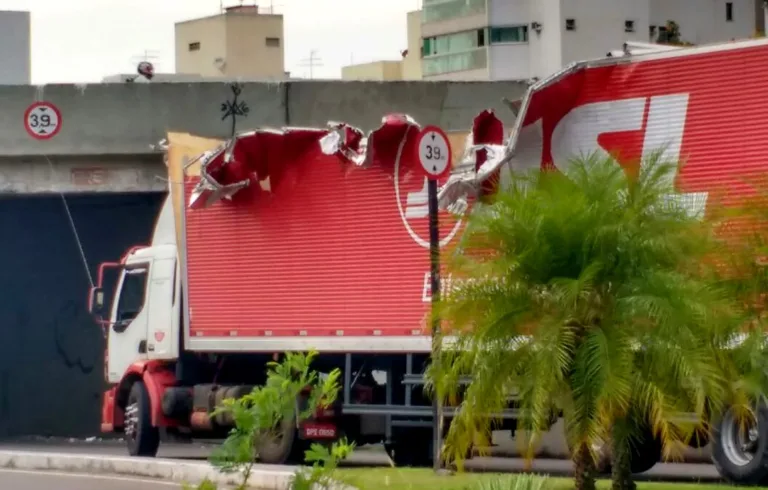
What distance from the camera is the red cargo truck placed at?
52.2ft

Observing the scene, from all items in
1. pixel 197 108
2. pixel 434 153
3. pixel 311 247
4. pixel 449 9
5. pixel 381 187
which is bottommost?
pixel 311 247

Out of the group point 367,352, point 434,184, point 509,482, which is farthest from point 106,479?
point 509,482

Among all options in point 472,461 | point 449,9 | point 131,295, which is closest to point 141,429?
point 131,295

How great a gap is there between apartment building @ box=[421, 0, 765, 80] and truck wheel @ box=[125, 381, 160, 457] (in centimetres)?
5415

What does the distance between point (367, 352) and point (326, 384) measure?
856 cm

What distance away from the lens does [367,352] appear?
19.3 metres

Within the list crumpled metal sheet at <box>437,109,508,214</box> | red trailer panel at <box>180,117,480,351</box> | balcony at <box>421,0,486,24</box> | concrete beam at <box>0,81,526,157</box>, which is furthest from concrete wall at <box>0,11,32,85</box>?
balcony at <box>421,0,486,24</box>

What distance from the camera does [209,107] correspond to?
27062 mm

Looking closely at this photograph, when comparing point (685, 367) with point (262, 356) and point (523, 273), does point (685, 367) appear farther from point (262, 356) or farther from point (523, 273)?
point (262, 356)

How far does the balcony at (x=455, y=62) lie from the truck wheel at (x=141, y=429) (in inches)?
2315

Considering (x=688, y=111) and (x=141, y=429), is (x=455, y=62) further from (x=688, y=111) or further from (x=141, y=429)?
(x=688, y=111)

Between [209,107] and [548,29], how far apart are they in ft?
173

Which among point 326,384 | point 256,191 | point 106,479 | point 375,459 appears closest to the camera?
point 326,384

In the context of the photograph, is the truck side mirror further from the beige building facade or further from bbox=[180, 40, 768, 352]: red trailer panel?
the beige building facade
